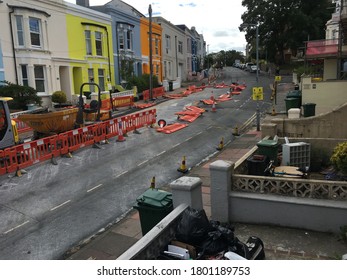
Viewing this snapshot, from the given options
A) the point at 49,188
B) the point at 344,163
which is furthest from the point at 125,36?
the point at 344,163

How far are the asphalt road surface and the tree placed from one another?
47.2m

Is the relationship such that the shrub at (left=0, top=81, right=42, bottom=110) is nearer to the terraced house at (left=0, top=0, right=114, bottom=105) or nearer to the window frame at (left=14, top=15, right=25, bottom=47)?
the terraced house at (left=0, top=0, right=114, bottom=105)

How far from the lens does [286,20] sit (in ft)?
203

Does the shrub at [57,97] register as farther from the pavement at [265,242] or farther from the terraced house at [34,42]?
the pavement at [265,242]

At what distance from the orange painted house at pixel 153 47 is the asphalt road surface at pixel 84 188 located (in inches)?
1037

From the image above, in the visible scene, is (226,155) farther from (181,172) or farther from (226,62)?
(226,62)

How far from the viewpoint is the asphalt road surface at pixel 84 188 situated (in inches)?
320

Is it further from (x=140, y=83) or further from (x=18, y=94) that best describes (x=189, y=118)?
(x=140, y=83)

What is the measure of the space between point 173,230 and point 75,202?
4.92 metres

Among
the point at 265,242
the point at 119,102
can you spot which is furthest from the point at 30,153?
the point at 119,102

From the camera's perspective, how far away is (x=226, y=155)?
14.9 metres

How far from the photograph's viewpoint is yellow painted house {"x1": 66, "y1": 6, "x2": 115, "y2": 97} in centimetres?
3012

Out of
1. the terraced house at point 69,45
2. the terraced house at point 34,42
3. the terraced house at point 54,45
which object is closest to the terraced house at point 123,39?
the terraced house at point 69,45

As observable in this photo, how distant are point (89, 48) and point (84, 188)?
24473 millimetres
